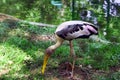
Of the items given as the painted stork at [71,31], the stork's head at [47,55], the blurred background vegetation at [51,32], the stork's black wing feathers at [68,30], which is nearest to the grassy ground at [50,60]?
the blurred background vegetation at [51,32]

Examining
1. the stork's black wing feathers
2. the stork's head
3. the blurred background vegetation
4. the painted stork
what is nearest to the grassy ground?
the blurred background vegetation

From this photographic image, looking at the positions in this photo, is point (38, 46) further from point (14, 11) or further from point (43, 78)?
point (14, 11)

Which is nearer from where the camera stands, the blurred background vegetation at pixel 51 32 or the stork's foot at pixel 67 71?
the stork's foot at pixel 67 71

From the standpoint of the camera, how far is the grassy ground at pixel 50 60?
5.77 metres

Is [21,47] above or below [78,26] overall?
below

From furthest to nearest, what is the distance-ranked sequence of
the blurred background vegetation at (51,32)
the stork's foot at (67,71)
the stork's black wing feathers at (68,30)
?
the blurred background vegetation at (51,32)
the stork's foot at (67,71)
the stork's black wing feathers at (68,30)

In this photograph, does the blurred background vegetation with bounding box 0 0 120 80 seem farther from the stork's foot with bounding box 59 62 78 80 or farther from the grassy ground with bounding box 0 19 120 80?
the stork's foot with bounding box 59 62 78 80

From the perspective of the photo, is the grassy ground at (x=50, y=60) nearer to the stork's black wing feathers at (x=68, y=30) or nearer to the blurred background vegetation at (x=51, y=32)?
the blurred background vegetation at (x=51, y=32)

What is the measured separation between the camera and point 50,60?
6230 mm

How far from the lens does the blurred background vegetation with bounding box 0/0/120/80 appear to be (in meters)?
6.04

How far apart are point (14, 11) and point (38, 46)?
2.89m

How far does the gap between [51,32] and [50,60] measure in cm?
127

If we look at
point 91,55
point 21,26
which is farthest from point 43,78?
point 21,26

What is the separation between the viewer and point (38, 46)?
22.1 feet
